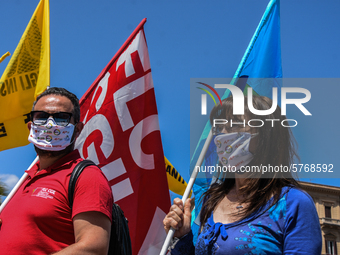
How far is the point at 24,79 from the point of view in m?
5.38

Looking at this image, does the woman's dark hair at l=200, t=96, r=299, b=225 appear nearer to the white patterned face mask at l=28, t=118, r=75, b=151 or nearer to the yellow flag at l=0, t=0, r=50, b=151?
the white patterned face mask at l=28, t=118, r=75, b=151

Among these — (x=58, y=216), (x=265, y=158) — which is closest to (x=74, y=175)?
(x=58, y=216)

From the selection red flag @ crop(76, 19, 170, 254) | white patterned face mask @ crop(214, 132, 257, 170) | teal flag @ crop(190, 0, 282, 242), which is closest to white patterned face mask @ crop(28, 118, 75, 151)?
white patterned face mask @ crop(214, 132, 257, 170)

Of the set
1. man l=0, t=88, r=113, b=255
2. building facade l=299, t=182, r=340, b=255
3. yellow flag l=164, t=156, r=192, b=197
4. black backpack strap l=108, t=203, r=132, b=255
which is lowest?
building facade l=299, t=182, r=340, b=255

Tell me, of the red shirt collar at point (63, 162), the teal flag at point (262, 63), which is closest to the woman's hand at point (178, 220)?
the red shirt collar at point (63, 162)

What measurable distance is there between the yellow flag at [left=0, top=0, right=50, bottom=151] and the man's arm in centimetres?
325

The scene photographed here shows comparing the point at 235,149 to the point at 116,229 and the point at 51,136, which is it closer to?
the point at 116,229

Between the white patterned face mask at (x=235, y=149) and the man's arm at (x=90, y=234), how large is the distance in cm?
84

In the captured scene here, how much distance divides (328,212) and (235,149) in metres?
36.9

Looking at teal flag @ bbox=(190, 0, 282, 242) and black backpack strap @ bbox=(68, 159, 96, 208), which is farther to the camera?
teal flag @ bbox=(190, 0, 282, 242)

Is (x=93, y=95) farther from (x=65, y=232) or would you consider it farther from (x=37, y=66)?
(x=65, y=232)

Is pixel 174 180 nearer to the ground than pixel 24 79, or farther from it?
nearer to the ground

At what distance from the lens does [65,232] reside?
2150 millimetres

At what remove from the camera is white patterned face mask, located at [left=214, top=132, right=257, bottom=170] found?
238 centimetres
